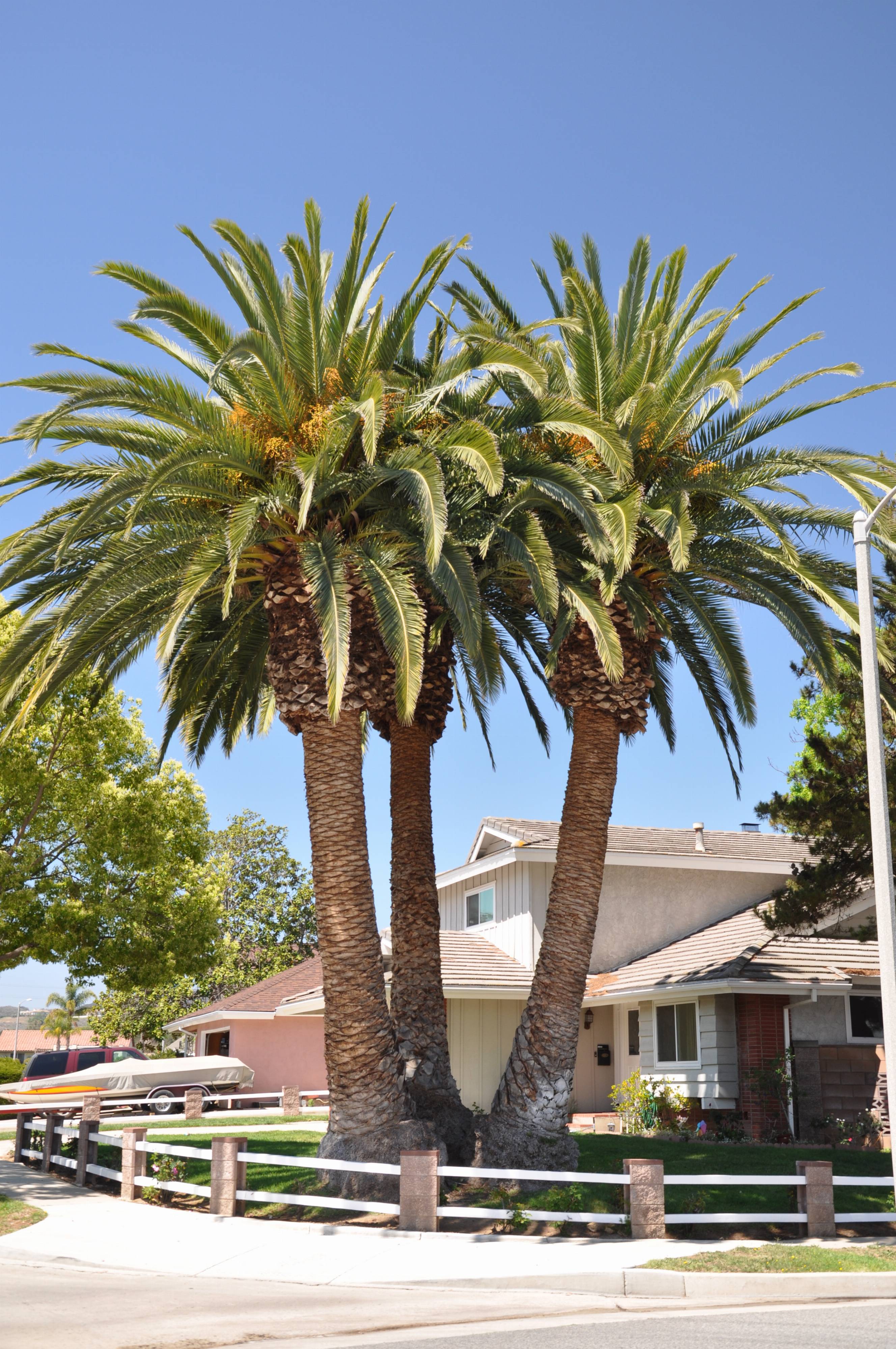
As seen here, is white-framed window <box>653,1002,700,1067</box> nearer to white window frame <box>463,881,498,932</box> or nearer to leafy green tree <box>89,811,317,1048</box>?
white window frame <box>463,881,498,932</box>

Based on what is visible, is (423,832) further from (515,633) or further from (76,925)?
(76,925)

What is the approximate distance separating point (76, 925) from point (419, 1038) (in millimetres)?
14434

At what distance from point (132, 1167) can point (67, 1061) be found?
1876cm

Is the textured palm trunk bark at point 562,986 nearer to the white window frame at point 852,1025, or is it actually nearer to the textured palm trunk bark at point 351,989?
the textured palm trunk bark at point 351,989

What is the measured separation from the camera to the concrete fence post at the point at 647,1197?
494 inches

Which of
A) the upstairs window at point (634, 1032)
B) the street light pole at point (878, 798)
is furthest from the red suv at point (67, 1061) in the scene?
the street light pole at point (878, 798)

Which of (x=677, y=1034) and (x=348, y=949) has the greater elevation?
(x=348, y=949)

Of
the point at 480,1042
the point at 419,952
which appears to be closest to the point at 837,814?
the point at 419,952

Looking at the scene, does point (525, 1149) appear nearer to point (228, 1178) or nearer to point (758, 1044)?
point (228, 1178)

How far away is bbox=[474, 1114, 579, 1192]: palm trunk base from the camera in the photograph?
48.2 ft

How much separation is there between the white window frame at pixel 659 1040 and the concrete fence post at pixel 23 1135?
39.0 feet

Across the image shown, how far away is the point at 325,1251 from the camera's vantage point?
39.7 ft

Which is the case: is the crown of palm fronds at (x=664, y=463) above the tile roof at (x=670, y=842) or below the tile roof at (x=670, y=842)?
above

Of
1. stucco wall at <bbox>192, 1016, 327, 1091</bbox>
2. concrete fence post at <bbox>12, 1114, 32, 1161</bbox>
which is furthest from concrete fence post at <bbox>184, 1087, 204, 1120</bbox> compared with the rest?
stucco wall at <bbox>192, 1016, 327, 1091</bbox>
